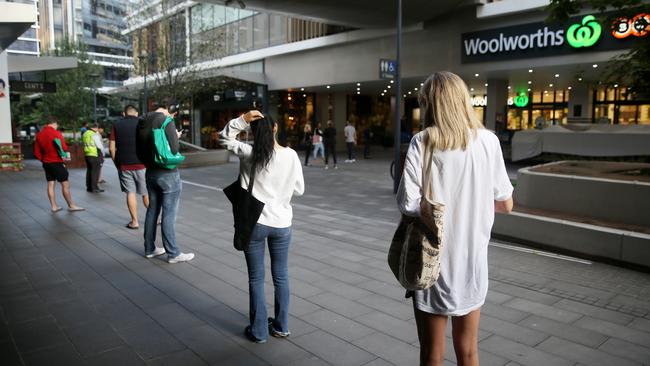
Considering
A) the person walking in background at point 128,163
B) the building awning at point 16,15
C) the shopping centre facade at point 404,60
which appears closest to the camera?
the person walking in background at point 128,163

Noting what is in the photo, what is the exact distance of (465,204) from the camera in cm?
228

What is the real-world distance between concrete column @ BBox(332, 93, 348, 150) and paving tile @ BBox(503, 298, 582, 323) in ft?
87.0

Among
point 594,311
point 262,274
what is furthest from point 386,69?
point 262,274

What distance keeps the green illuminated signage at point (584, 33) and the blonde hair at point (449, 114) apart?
1653 centimetres

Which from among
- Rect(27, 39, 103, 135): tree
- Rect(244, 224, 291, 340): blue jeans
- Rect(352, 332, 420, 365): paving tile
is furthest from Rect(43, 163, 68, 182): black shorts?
Rect(27, 39, 103, 135): tree

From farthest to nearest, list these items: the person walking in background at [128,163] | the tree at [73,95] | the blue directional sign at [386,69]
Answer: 1. the tree at [73,95]
2. the blue directional sign at [386,69]
3. the person walking in background at [128,163]

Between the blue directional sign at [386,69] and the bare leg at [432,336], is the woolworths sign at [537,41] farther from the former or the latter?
the bare leg at [432,336]

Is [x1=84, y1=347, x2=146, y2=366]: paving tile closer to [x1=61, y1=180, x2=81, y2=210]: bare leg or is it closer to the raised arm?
the raised arm

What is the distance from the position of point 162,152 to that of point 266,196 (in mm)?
2672

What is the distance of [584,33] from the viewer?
16422 millimetres

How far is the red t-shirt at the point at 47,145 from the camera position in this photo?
29.4 feet

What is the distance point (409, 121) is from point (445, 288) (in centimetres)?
3392

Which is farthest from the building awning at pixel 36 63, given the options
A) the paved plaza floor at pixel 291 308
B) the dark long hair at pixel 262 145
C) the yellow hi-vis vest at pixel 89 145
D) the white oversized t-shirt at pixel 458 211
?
the white oversized t-shirt at pixel 458 211

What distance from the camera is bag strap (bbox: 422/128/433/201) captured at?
90.0 inches
